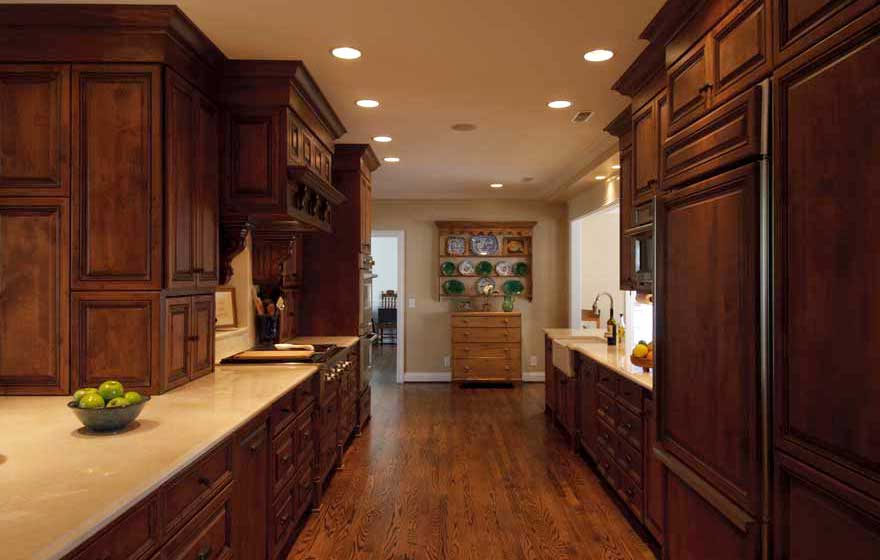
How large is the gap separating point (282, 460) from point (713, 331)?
1.99m

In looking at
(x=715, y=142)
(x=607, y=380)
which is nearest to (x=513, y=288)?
(x=607, y=380)

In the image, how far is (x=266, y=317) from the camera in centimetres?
425

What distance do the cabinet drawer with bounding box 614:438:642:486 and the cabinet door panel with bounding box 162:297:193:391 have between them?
7.62ft

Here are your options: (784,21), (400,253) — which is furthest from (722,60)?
(400,253)

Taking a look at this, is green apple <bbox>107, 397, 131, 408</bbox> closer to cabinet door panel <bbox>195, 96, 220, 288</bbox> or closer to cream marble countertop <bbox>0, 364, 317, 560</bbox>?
cream marble countertop <bbox>0, 364, 317, 560</bbox>

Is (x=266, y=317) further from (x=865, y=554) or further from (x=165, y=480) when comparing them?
(x=865, y=554)

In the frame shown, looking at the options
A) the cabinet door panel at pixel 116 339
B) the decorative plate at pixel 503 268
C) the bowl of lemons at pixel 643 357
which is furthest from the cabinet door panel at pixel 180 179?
the decorative plate at pixel 503 268

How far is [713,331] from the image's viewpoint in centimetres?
187

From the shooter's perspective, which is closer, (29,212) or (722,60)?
(722,60)

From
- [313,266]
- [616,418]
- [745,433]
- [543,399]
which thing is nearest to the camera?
[745,433]

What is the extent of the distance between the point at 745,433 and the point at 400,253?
668 centimetres

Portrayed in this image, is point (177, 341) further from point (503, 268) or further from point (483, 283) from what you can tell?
point (503, 268)

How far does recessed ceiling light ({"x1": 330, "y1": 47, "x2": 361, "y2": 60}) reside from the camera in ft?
9.84

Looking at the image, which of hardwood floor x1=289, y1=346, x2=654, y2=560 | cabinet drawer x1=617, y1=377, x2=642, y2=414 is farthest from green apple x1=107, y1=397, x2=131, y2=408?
cabinet drawer x1=617, y1=377, x2=642, y2=414
